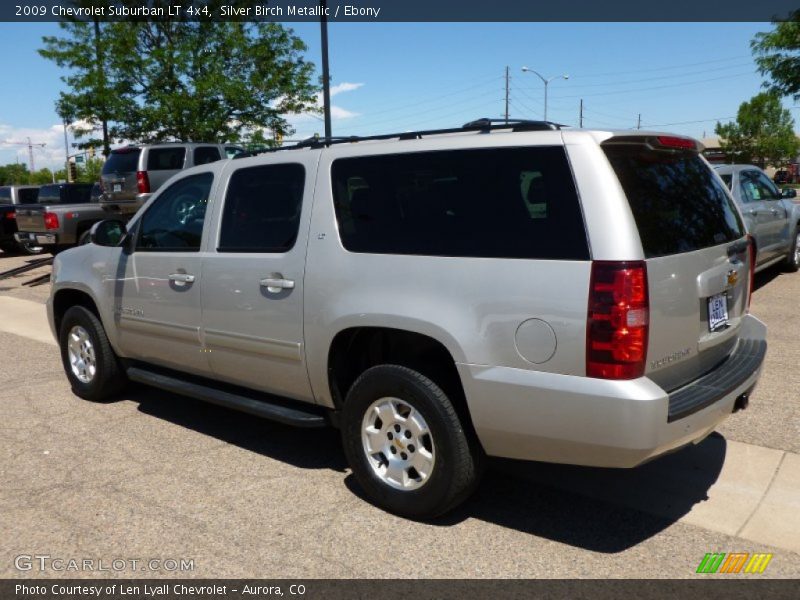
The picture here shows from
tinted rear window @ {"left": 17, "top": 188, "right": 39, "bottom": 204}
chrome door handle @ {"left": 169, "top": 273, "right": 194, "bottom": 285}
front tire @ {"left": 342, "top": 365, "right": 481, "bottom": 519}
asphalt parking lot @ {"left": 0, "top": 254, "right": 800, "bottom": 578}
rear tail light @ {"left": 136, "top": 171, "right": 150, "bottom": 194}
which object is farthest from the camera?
tinted rear window @ {"left": 17, "top": 188, "right": 39, "bottom": 204}

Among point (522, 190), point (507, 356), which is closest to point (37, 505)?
point (507, 356)

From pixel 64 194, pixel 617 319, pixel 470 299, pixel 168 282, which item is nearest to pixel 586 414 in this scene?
pixel 617 319

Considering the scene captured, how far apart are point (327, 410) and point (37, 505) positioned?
167 cm

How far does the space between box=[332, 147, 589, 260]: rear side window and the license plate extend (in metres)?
0.87

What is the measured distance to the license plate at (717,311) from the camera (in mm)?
3432

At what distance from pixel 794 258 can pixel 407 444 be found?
31.0 feet

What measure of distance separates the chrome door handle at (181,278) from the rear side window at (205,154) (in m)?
10.4

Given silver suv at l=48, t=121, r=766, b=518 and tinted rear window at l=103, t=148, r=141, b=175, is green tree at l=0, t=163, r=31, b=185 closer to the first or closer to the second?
tinted rear window at l=103, t=148, r=141, b=175

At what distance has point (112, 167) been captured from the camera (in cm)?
1430

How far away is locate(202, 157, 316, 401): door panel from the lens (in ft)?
13.3

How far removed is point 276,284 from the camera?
4.07m

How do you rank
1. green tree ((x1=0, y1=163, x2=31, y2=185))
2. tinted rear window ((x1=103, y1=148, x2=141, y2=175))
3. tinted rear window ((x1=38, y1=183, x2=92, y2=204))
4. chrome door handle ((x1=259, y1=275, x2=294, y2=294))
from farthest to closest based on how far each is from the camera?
green tree ((x1=0, y1=163, x2=31, y2=185)), tinted rear window ((x1=38, y1=183, x2=92, y2=204)), tinted rear window ((x1=103, y1=148, x2=141, y2=175)), chrome door handle ((x1=259, y1=275, x2=294, y2=294))

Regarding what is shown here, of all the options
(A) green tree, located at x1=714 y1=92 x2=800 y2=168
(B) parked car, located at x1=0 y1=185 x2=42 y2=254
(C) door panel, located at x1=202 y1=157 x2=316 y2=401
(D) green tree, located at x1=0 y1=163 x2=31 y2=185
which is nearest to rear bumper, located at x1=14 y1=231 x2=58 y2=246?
(B) parked car, located at x1=0 y1=185 x2=42 y2=254

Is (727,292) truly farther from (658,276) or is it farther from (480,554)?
(480,554)
